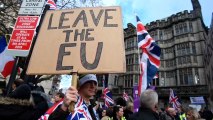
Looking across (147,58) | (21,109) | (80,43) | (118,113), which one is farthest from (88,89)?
(118,113)

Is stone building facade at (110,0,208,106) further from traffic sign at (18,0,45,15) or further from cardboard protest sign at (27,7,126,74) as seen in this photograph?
cardboard protest sign at (27,7,126,74)

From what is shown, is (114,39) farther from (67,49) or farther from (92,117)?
(92,117)

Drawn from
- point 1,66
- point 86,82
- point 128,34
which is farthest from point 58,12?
point 128,34

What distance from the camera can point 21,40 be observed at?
204 inches

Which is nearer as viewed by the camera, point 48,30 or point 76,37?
point 76,37

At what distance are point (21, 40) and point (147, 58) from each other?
3.17m

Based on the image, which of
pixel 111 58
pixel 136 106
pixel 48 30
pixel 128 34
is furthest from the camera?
pixel 128 34

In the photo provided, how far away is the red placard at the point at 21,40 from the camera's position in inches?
201

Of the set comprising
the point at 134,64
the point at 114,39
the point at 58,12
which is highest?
the point at 134,64

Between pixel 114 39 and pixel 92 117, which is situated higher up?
pixel 114 39

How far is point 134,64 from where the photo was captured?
4356 centimetres

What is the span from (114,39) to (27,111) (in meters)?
1.23

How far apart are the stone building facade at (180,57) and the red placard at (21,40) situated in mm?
30164

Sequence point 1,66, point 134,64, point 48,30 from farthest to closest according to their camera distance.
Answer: point 134,64 → point 1,66 → point 48,30
